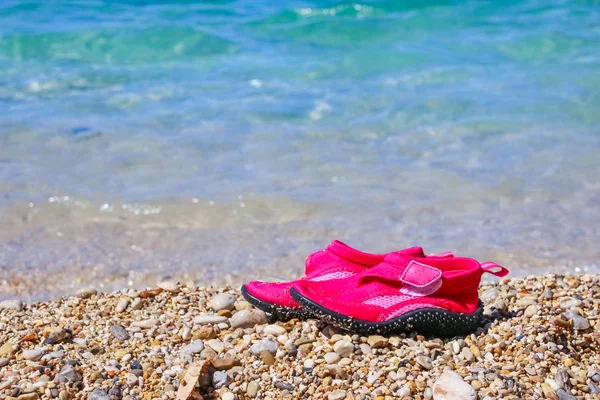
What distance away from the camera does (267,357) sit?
8.79ft

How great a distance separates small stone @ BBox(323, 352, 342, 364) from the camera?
8.62 ft

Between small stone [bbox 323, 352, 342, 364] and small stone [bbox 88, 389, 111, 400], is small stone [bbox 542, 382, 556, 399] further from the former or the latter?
small stone [bbox 88, 389, 111, 400]

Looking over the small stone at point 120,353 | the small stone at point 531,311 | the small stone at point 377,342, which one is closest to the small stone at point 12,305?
the small stone at point 120,353

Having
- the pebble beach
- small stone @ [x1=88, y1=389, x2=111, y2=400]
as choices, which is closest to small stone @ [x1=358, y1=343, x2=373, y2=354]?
the pebble beach

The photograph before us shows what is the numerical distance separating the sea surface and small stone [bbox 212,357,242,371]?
1.34m

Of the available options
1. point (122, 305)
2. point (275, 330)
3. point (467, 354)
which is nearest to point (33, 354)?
point (122, 305)

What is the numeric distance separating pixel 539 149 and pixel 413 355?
3914mm

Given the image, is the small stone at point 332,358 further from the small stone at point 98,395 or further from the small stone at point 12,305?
the small stone at point 12,305

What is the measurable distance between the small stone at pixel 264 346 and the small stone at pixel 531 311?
1056mm

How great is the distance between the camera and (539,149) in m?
6.03

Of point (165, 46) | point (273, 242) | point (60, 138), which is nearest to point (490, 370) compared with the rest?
point (273, 242)

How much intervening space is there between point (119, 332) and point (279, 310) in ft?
2.23

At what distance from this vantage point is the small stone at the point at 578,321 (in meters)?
2.79

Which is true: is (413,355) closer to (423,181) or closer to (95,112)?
(423,181)
